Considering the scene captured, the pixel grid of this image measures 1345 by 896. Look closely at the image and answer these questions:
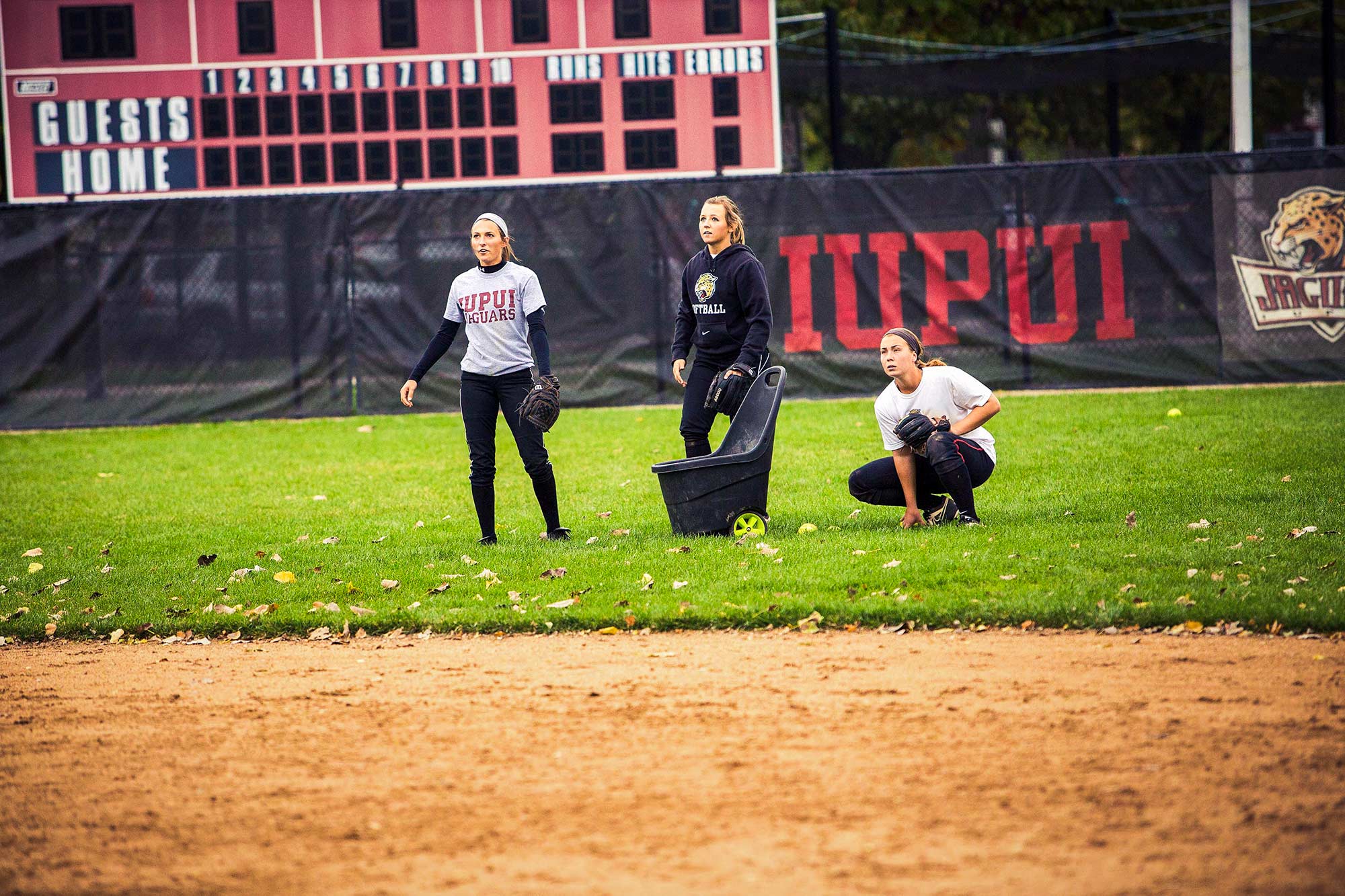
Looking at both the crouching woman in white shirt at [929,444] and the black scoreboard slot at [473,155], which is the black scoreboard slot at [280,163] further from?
the crouching woman in white shirt at [929,444]

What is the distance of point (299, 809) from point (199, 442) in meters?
9.78

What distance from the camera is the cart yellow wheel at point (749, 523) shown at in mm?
7711

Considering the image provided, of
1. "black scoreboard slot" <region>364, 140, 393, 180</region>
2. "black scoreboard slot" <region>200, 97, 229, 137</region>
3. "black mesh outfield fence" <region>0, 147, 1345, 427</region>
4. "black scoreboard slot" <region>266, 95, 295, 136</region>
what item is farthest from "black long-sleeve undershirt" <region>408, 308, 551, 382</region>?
"black scoreboard slot" <region>200, 97, 229, 137</region>

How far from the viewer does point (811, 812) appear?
12.2ft

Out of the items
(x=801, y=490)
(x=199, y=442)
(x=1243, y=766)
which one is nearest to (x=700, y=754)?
(x=1243, y=766)

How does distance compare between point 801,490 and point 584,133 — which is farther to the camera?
point 584,133

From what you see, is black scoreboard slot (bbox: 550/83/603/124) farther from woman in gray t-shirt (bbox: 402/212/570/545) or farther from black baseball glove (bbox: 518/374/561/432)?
black baseball glove (bbox: 518/374/561/432)

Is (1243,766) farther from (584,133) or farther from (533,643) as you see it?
(584,133)

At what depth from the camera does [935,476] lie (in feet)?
25.3

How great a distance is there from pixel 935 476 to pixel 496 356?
263cm

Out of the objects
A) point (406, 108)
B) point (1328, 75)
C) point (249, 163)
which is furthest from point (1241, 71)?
point (249, 163)

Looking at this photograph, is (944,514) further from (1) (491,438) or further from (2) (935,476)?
(1) (491,438)

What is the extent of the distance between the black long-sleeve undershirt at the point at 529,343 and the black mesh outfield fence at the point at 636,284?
6.17m

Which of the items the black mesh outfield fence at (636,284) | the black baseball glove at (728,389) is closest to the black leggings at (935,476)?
the black baseball glove at (728,389)
